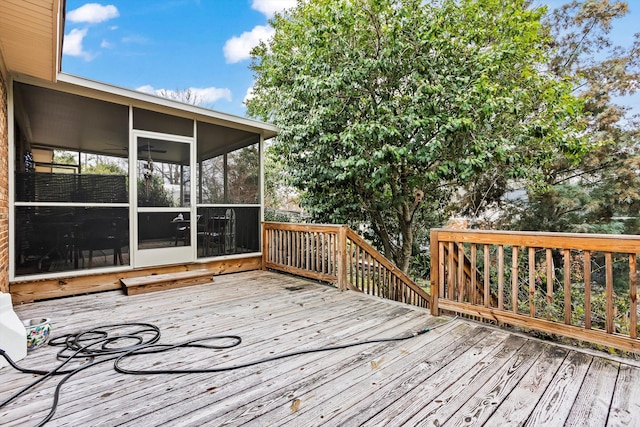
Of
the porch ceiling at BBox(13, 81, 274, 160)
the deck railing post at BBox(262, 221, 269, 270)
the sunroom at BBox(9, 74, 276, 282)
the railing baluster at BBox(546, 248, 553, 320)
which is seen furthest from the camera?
the deck railing post at BBox(262, 221, 269, 270)

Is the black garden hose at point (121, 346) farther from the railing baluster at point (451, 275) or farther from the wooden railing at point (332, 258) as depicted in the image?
the wooden railing at point (332, 258)

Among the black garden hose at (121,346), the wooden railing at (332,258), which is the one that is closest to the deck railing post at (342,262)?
the wooden railing at (332,258)

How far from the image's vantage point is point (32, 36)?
2590 millimetres

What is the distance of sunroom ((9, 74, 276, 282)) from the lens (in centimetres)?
353

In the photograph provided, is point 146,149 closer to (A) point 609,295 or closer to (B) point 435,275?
(B) point 435,275

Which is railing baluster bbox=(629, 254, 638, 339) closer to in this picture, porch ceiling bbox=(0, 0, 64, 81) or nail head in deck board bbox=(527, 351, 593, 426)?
nail head in deck board bbox=(527, 351, 593, 426)

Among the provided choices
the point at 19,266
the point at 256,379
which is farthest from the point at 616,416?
the point at 19,266

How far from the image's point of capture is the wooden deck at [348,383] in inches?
62.2

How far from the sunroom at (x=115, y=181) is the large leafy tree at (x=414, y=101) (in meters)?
1.38

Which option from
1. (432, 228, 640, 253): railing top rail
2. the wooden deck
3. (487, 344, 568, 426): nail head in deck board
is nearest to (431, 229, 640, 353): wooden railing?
(432, 228, 640, 253): railing top rail

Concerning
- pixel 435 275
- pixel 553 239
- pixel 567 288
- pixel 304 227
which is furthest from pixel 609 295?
pixel 304 227

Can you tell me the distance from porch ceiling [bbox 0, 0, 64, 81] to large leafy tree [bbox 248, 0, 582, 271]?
10.8 feet

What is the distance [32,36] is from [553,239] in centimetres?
451

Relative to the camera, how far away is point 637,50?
7859 millimetres
